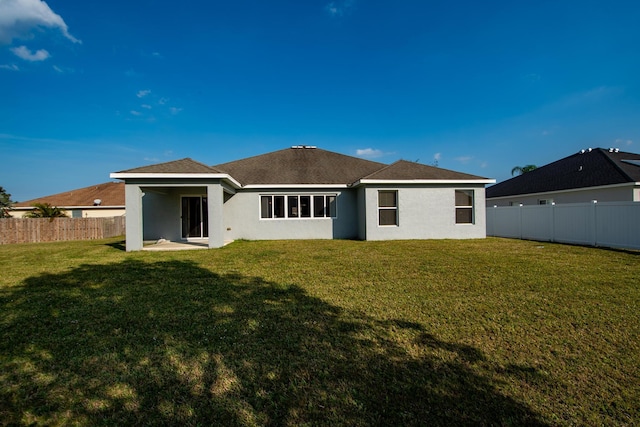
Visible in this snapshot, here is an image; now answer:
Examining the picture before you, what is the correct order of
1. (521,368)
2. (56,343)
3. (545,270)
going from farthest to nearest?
(545,270), (56,343), (521,368)

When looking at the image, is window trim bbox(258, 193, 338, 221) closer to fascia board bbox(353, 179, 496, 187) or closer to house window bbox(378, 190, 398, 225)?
fascia board bbox(353, 179, 496, 187)

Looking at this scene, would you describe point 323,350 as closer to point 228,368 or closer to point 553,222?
point 228,368

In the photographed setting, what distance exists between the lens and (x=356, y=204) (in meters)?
15.1

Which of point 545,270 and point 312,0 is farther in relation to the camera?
point 312,0

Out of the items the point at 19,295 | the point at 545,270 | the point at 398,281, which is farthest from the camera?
the point at 545,270

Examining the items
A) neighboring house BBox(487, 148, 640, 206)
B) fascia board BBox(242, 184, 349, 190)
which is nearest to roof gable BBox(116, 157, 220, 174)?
fascia board BBox(242, 184, 349, 190)

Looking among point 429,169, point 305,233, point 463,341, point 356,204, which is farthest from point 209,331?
point 429,169

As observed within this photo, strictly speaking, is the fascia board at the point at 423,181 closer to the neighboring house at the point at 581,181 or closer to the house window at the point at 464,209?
the house window at the point at 464,209

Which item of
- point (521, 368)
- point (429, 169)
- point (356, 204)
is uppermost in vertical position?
point (429, 169)

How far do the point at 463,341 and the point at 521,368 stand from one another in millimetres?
633

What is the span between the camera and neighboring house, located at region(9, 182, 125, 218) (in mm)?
23609

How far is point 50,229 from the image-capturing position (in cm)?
1652

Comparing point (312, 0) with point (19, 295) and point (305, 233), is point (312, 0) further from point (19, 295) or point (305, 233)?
point (19, 295)

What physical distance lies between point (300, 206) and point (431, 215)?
6578mm
